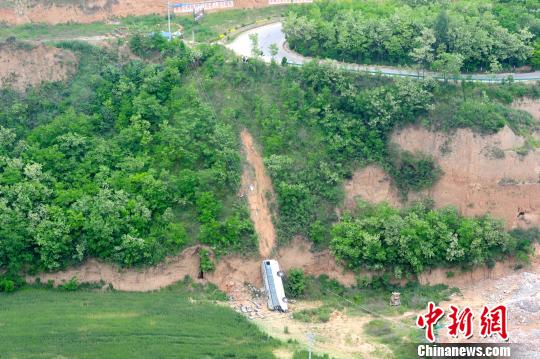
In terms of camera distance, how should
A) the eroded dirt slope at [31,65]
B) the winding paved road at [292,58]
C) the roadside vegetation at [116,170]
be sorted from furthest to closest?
the winding paved road at [292,58] < the eroded dirt slope at [31,65] < the roadside vegetation at [116,170]

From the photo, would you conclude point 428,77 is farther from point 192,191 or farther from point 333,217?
point 192,191

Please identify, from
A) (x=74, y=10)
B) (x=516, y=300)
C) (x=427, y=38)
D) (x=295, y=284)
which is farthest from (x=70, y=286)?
(x=427, y=38)

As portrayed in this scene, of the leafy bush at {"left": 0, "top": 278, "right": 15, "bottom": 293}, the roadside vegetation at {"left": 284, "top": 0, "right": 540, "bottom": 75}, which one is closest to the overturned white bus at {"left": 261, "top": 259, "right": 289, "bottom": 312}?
the leafy bush at {"left": 0, "top": 278, "right": 15, "bottom": 293}

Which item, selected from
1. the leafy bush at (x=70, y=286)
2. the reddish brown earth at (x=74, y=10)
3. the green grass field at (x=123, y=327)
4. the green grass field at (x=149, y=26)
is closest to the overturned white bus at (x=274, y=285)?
the green grass field at (x=123, y=327)

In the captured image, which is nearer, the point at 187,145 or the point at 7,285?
the point at 7,285

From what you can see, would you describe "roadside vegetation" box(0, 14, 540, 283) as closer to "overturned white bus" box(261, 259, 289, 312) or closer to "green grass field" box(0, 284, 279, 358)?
"overturned white bus" box(261, 259, 289, 312)

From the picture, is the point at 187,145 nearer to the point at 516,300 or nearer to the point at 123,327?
the point at 123,327

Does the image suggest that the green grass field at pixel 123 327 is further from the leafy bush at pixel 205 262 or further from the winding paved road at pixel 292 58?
the winding paved road at pixel 292 58
